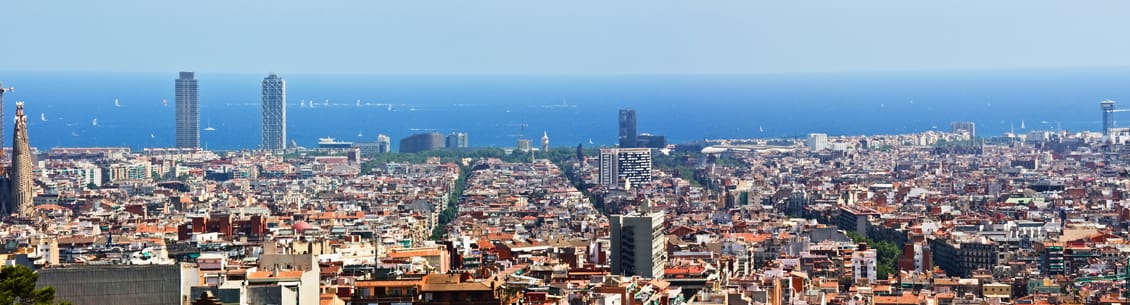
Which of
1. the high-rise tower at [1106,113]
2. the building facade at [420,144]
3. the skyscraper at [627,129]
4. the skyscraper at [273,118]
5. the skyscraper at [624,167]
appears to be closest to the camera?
the skyscraper at [624,167]

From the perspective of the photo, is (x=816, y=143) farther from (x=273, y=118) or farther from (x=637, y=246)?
(x=637, y=246)

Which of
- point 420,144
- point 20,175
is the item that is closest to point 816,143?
point 420,144

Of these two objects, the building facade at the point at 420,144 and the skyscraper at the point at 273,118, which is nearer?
the building facade at the point at 420,144

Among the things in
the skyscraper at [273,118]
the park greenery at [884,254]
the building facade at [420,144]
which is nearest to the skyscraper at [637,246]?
the park greenery at [884,254]

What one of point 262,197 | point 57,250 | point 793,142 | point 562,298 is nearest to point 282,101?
point 793,142

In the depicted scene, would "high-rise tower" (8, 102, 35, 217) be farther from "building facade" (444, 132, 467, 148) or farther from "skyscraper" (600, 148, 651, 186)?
"building facade" (444, 132, 467, 148)

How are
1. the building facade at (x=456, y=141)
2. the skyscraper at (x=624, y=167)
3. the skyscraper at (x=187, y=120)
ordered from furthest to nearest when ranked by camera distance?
the skyscraper at (x=187, y=120)
the building facade at (x=456, y=141)
the skyscraper at (x=624, y=167)

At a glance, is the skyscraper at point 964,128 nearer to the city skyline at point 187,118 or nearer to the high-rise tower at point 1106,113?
the high-rise tower at point 1106,113

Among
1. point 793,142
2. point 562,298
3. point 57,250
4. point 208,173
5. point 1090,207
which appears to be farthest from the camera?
point 793,142

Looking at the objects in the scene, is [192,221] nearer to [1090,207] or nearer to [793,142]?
[1090,207]
